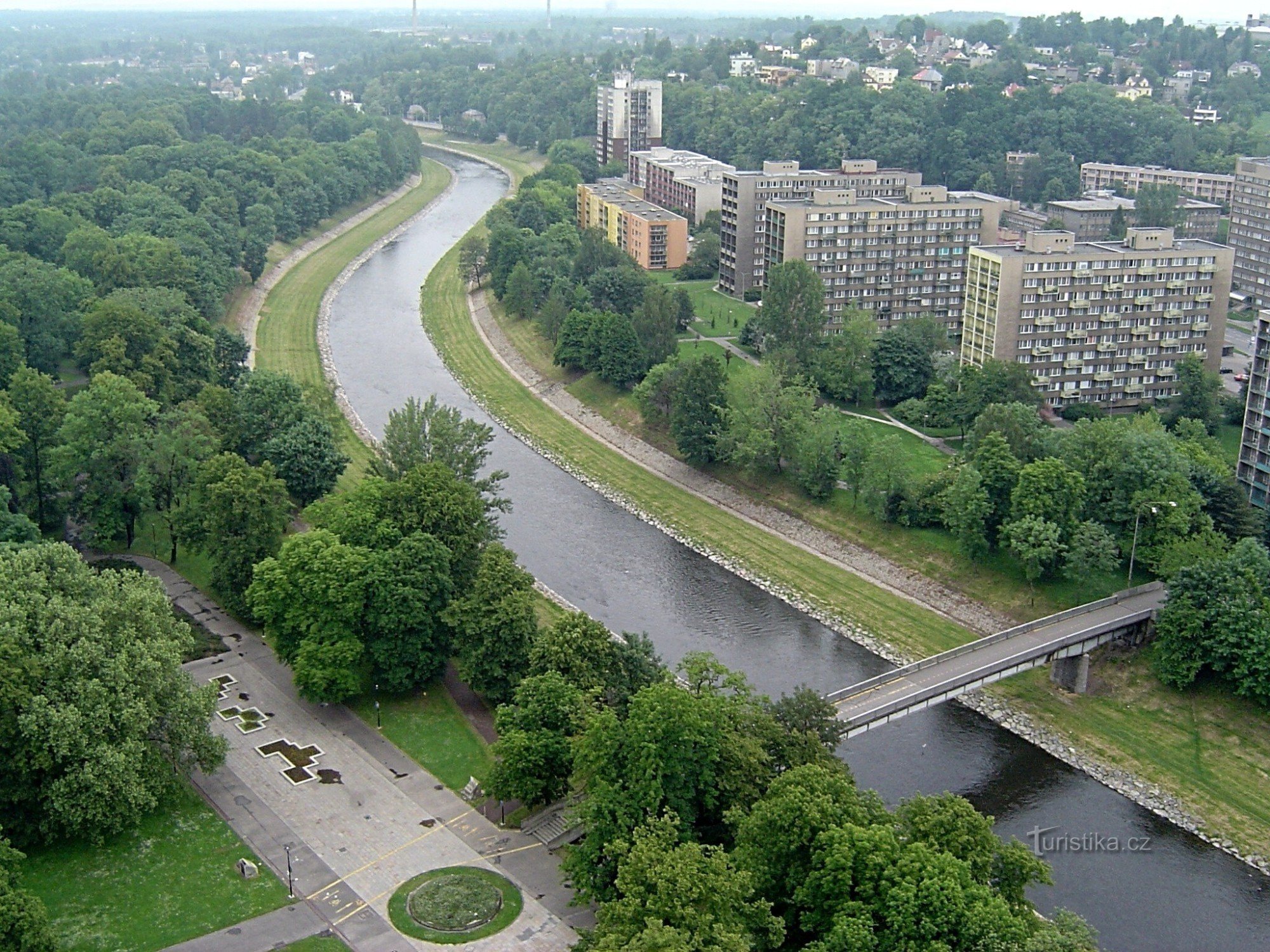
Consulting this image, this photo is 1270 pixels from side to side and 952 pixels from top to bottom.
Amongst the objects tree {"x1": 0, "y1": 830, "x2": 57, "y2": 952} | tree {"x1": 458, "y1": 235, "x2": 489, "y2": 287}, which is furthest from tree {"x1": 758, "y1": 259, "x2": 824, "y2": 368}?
tree {"x1": 0, "y1": 830, "x2": 57, "y2": 952}

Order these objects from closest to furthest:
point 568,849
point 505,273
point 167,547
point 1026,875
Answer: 1. point 1026,875
2. point 568,849
3. point 167,547
4. point 505,273

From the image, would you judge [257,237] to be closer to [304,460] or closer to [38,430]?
[38,430]

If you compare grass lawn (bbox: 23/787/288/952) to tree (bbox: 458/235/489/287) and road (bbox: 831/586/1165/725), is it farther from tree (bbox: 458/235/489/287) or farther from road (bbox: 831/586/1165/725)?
tree (bbox: 458/235/489/287)

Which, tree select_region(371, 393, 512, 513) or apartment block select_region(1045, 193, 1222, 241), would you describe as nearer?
tree select_region(371, 393, 512, 513)

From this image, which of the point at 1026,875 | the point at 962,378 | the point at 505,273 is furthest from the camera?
the point at 505,273

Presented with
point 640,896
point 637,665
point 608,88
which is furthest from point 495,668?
point 608,88

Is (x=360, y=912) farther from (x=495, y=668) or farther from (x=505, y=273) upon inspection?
(x=505, y=273)

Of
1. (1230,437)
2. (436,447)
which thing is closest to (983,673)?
(436,447)
